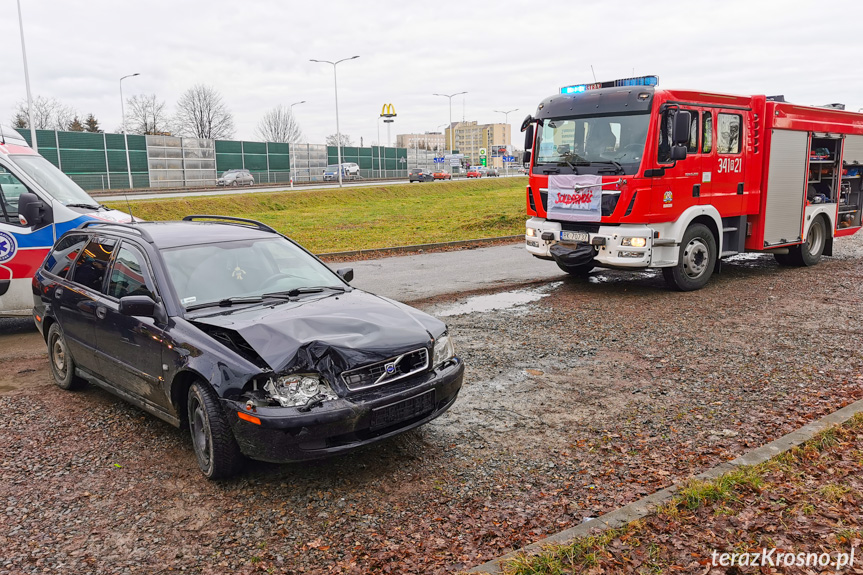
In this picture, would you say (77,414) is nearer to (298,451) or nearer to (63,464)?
(63,464)

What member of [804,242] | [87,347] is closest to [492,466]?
[87,347]

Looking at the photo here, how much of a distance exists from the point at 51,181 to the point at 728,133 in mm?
10046

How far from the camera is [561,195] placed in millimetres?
10773

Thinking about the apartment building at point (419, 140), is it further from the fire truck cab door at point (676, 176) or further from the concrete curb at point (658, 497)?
the concrete curb at point (658, 497)

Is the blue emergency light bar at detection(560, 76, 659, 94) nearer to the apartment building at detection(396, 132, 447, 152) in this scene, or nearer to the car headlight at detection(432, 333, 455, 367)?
the car headlight at detection(432, 333, 455, 367)

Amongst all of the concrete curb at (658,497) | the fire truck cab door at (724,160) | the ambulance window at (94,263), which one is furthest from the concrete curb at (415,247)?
the concrete curb at (658,497)

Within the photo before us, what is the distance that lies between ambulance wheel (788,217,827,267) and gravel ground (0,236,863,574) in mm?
5527

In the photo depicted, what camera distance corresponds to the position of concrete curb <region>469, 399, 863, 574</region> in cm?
346

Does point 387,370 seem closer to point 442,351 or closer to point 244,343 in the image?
point 442,351

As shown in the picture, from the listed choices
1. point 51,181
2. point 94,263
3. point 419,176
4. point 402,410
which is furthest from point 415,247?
point 419,176

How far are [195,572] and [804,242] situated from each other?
42.3 ft

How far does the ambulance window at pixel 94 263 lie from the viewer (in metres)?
5.66

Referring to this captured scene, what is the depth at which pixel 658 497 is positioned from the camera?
3967 millimetres

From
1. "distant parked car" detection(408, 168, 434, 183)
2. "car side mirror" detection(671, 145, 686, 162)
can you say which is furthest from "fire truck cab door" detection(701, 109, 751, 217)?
"distant parked car" detection(408, 168, 434, 183)
